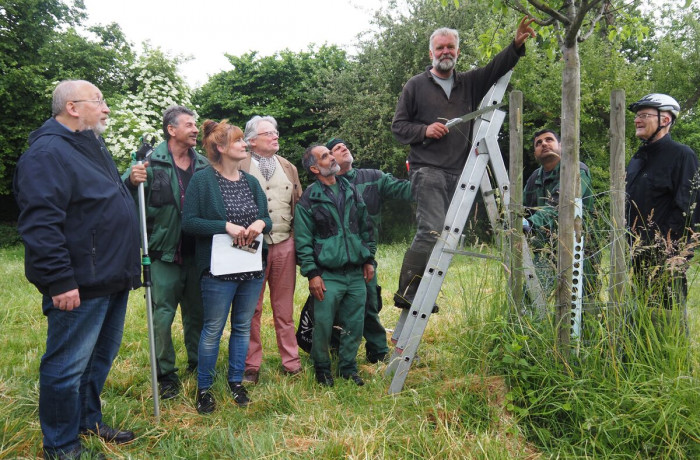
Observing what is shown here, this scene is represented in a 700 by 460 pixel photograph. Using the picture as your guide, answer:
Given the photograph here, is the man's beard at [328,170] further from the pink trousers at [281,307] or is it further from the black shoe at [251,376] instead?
the black shoe at [251,376]

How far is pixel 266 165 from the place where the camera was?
15.9 feet

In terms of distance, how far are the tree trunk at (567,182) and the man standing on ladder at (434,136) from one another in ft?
3.01

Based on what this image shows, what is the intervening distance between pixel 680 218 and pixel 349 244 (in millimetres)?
2611

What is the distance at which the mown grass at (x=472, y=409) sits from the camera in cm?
275

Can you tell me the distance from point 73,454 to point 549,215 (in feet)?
11.5

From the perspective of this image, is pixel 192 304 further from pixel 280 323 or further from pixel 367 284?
pixel 367 284

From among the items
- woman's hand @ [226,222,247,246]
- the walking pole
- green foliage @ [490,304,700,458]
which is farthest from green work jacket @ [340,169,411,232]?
green foliage @ [490,304,700,458]

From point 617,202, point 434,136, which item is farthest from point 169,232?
point 617,202

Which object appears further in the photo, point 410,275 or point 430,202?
point 410,275

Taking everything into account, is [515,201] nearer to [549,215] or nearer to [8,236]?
[549,215]

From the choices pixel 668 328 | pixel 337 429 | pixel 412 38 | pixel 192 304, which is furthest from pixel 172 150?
pixel 412 38

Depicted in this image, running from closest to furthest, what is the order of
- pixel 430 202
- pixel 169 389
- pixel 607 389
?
pixel 607 389
pixel 430 202
pixel 169 389

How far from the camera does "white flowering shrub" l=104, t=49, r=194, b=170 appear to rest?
9156 mm

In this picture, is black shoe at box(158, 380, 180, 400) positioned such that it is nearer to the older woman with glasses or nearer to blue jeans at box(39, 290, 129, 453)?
the older woman with glasses
